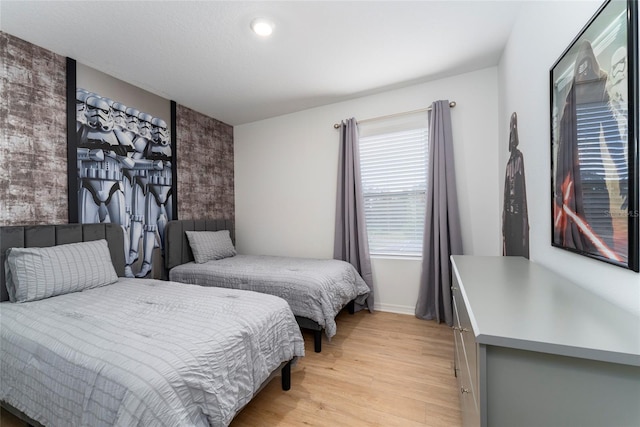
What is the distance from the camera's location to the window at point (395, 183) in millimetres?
3002

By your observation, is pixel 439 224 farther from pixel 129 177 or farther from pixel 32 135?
pixel 32 135

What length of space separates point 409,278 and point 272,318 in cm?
197

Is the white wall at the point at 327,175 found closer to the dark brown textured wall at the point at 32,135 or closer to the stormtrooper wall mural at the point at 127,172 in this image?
the stormtrooper wall mural at the point at 127,172

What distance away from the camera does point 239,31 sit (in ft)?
6.57

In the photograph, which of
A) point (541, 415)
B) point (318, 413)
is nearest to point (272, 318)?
point (318, 413)

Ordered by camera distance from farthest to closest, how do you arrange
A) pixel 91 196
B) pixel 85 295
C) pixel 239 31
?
pixel 91 196
pixel 239 31
pixel 85 295

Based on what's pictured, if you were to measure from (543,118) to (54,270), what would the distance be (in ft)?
11.1

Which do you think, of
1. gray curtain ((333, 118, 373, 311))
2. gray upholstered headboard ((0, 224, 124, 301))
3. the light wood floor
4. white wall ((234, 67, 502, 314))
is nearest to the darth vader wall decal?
white wall ((234, 67, 502, 314))

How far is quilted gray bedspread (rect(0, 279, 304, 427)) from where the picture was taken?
976 mm

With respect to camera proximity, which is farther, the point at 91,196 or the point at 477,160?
the point at 477,160

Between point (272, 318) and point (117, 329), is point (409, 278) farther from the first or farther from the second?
point (117, 329)

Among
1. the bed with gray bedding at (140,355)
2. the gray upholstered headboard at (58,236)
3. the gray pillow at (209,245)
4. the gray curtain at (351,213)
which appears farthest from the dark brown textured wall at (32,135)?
the gray curtain at (351,213)

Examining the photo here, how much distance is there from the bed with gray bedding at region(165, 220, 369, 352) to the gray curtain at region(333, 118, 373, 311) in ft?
0.57

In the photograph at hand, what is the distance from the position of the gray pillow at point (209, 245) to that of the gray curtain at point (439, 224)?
2472 mm
